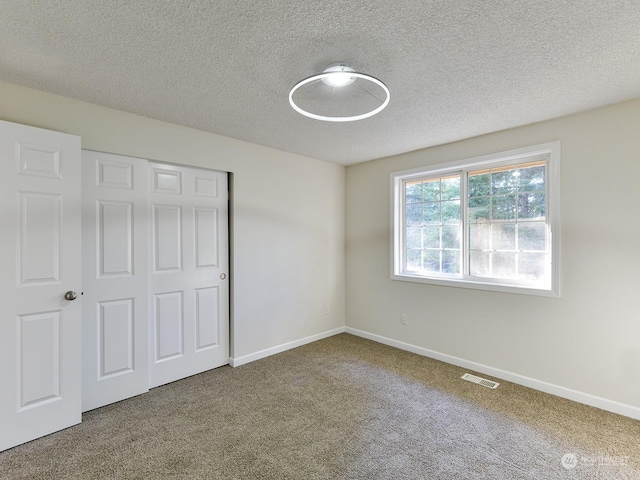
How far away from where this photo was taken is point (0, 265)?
200cm

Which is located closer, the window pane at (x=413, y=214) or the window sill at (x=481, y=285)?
the window sill at (x=481, y=285)

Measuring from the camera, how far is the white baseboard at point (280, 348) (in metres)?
3.36

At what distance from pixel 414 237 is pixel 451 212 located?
0.55 m

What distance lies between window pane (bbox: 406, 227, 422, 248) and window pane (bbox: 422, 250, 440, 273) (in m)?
0.14

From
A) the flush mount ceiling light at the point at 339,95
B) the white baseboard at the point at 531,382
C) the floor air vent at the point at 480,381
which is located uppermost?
the flush mount ceiling light at the point at 339,95

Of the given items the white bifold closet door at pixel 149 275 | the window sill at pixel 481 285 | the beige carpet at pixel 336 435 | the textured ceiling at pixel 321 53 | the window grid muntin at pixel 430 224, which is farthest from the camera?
the window grid muntin at pixel 430 224

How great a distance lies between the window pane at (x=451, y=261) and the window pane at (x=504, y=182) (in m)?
0.75

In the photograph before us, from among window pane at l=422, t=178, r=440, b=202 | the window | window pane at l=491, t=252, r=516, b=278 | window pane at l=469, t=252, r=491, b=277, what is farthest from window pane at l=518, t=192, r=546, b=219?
window pane at l=422, t=178, r=440, b=202

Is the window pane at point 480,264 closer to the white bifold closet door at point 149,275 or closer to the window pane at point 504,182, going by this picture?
the window pane at point 504,182

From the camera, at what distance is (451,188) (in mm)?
3551

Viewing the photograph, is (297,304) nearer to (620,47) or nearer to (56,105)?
(56,105)

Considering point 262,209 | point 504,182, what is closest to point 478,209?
point 504,182

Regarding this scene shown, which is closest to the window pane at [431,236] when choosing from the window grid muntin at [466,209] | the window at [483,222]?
the window at [483,222]

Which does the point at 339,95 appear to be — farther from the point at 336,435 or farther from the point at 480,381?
the point at 480,381
